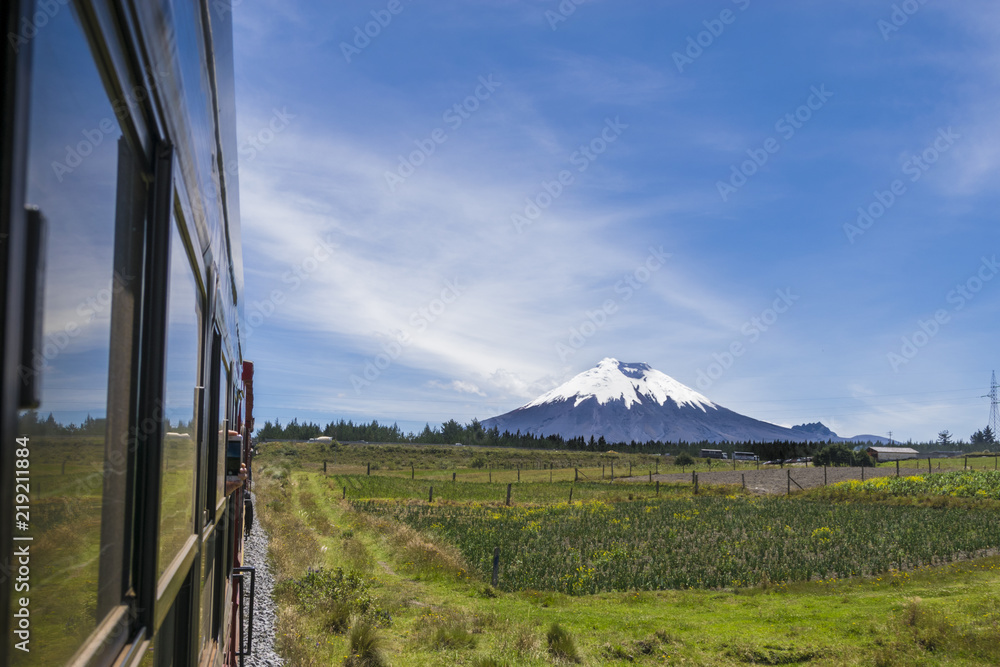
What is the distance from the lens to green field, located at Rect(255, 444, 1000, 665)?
10.1m

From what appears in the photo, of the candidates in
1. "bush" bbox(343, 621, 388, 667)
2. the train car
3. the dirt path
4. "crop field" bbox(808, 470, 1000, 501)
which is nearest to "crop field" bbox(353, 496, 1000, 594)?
"crop field" bbox(808, 470, 1000, 501)

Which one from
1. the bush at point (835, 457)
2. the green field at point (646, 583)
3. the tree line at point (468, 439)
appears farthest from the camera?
the tree line at point (468, 439)

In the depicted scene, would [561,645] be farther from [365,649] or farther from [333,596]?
[333,596]

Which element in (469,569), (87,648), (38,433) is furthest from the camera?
(469,569)

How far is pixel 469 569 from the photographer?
15742 millimetres

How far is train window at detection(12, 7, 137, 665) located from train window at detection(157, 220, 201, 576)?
0.27 meters

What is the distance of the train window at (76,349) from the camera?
2.68ft

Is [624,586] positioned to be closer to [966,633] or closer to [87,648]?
[966,633]

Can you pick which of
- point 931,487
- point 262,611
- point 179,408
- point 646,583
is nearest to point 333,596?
point 262,611

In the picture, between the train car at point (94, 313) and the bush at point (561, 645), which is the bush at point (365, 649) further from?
the train car at point (94, 313)

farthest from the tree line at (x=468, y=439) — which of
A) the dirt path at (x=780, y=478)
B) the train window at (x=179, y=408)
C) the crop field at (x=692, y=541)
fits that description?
the train window at (x=179, y=408)

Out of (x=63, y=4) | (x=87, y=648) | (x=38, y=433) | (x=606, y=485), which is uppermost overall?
(x=63, y=4)

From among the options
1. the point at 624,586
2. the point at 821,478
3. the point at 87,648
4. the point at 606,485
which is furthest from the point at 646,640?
the point at 821,478

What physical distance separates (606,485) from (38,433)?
143 feet
